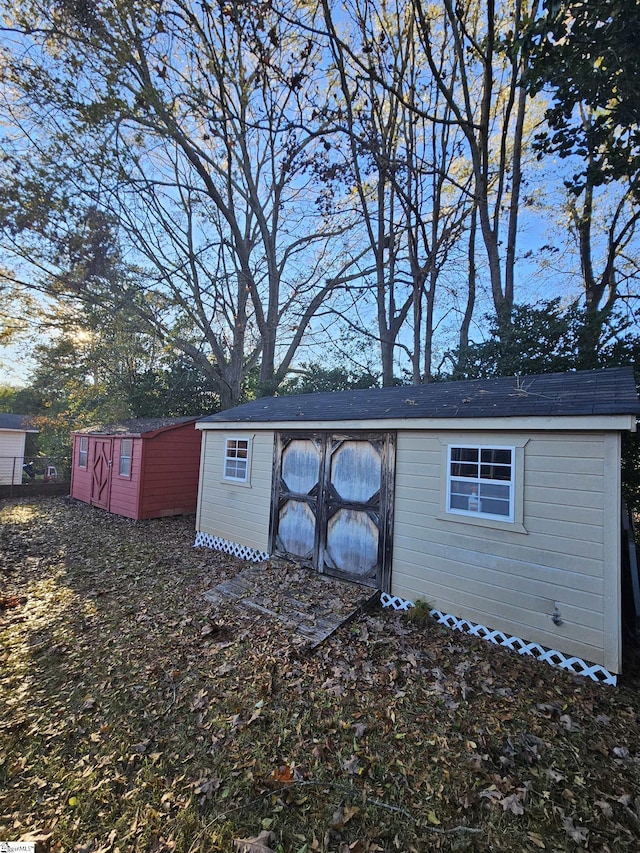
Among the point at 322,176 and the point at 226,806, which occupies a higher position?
the point at 322,176

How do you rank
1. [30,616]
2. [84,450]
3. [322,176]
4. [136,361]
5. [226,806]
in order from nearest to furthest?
[226,806], [30,616], [322,176], [84,450], [136,361]

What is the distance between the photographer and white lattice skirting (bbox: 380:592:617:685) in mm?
3996

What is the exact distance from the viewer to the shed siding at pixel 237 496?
766cm

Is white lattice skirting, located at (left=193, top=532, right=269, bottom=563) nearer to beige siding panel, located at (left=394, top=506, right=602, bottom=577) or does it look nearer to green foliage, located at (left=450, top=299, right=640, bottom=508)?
beige siding panel, located at (left=394, top=506, right=602, bottom=577)

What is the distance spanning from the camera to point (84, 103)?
11.2 meters

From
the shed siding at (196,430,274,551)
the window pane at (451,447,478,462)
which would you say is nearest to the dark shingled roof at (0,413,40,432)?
the shed siding at (196,430,274,551)

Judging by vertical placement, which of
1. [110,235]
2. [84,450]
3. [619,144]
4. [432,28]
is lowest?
[84,450]

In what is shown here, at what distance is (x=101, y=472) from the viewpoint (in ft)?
43.7

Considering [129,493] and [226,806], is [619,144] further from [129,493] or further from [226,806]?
[129,493]

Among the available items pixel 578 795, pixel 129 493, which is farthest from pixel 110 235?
pixel 578 795

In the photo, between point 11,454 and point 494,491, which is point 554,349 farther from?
point 11,454

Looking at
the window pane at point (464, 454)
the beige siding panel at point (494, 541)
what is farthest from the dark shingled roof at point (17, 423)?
the window pane at point (464, 454)

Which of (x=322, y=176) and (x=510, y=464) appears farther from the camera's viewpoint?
(x=322, y=176)

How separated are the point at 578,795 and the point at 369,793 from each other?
152 centimetres
